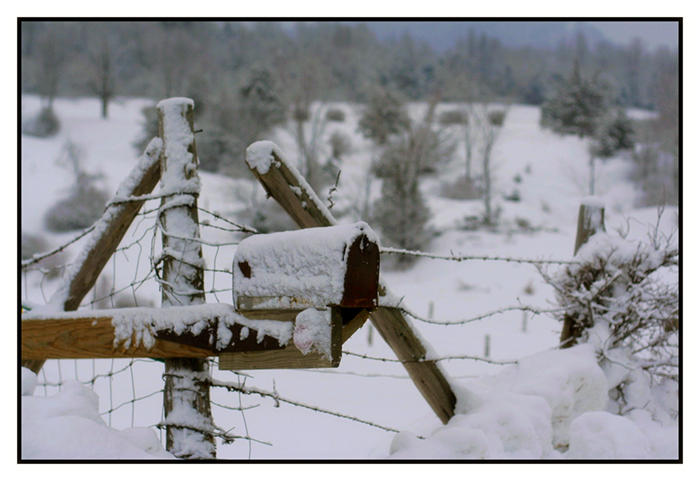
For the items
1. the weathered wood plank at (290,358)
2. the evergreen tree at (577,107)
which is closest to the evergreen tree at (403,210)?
the weathered wood plank at (290,358)

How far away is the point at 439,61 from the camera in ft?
133

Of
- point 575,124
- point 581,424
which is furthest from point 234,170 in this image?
point 575,124

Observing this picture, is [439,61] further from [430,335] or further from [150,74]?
[430,335]

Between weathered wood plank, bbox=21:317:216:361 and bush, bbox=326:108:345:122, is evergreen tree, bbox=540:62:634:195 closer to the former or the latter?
bush, bbox=326:108:345:122

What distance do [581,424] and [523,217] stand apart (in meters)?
17.7

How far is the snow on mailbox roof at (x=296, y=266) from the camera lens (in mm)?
1264

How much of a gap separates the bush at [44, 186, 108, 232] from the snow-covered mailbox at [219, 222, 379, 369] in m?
15.0

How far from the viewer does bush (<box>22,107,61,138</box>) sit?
22750 mm

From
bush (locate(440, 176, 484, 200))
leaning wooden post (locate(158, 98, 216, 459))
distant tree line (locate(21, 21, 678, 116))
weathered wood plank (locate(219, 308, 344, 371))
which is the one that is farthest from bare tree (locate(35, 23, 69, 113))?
weathered wood plank (locate(219, 308, 344, 371))

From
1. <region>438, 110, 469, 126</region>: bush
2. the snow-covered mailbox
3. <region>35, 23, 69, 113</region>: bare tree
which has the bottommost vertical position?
the snow-covered mailbox

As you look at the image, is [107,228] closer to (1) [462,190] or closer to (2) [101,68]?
(1) [462,190]

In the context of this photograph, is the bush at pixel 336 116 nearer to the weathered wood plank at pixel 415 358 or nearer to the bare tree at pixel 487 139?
the bare tree at pixel 487 139

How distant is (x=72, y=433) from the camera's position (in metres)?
1.61

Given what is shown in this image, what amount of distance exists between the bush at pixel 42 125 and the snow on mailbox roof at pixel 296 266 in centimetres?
2577
